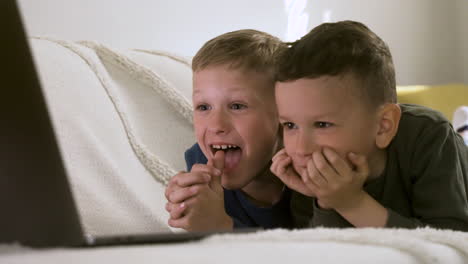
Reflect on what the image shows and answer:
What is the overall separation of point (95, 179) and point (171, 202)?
0.27m

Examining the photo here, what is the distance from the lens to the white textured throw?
1.25m

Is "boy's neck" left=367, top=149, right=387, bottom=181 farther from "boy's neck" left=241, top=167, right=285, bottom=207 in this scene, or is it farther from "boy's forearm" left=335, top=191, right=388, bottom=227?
"boy's neck" left=241, top=167, right=285, bottom=207

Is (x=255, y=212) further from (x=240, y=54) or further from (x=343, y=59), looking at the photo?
(x=343, y=59)

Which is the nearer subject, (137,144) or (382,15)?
(137,144)

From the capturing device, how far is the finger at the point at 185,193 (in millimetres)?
1055

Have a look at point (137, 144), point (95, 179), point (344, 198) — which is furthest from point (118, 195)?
point (344, 198)

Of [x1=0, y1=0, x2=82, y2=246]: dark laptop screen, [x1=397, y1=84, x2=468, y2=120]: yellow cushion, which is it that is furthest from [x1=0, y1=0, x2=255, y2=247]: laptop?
[x1=397, y1=84, x2=468, y2=120]: yellow cushion

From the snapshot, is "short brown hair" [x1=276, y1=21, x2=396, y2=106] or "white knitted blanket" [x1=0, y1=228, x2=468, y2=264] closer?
"white knitted blanket" [x1=0, y1=228, x2=468, y2=264]

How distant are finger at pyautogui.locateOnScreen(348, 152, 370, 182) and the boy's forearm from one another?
3cm

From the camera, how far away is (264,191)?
1.29 metres

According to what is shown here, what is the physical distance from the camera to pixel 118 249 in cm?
35

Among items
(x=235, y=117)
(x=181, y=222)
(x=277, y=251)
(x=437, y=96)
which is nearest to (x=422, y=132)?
(x=235, y=117)

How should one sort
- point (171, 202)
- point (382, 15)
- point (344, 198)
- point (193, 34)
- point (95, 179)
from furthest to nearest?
point (382, 15) < point (193, 34) < point (95, 179) < point (171, 202) < point (344, 198)

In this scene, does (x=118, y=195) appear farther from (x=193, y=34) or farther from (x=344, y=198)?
(x=193, y=34)
